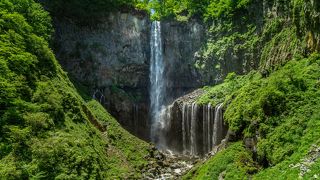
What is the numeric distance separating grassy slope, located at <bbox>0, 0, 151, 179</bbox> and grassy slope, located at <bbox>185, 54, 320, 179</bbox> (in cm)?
848

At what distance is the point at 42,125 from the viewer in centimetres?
2692

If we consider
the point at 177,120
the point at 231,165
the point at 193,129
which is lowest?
the point at 231,165

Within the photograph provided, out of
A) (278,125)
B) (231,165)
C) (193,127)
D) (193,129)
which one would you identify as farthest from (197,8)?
(231,165)

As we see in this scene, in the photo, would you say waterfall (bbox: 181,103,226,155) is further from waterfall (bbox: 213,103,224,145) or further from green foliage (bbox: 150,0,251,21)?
green foliage (bbox: 150,0,251,21)

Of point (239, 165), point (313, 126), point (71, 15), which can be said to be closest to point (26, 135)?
point (239, 165)

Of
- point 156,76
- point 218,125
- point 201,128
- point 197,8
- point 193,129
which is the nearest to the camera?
point 218,125

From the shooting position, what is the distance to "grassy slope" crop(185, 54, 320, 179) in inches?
827

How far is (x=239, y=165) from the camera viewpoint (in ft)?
79.7

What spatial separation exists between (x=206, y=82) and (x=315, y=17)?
90.3ft

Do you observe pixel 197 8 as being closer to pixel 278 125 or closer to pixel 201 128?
pixel 201 128

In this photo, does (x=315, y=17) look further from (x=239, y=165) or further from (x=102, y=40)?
(x=102, y=40)

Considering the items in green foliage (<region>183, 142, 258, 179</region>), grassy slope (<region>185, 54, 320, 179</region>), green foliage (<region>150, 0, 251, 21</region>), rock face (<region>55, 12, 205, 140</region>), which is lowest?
green foliage (<region>183, 142, 258, 179</region>)

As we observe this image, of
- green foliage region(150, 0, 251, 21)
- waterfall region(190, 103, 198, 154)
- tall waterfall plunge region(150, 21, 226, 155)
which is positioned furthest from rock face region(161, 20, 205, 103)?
waterfall region(190, 103, 198, 154)

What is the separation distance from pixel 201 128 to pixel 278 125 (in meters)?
19.7
